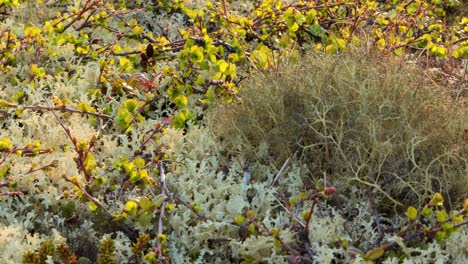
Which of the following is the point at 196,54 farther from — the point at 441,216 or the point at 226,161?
the point at 441,216

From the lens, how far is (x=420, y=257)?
6.06 ft

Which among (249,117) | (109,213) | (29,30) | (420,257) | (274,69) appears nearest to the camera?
(420,257)

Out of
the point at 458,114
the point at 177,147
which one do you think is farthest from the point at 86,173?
the point at 458,114

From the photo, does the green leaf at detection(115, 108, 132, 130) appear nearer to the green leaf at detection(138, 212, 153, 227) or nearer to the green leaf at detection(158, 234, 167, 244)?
the green leaf at detection(138, 212, 153, 227)

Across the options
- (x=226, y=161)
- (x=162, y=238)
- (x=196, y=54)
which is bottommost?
(x=226, y=161)

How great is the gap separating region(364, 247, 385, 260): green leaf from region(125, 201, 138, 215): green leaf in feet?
2.20

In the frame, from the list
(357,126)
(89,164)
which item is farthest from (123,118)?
(357,126)

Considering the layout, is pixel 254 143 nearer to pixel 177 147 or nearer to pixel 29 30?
pixel 177 147

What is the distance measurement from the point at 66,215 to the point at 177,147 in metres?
0.51

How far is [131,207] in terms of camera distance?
1.90 meters

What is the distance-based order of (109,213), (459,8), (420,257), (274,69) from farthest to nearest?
(459,8), (274,69), (109,213), (420,257)

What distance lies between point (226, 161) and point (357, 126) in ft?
1.60

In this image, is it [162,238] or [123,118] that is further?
[123,118]

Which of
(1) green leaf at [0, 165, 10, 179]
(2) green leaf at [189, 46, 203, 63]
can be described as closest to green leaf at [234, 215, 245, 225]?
(1) green leaf at [0, 165, 10, 179]
